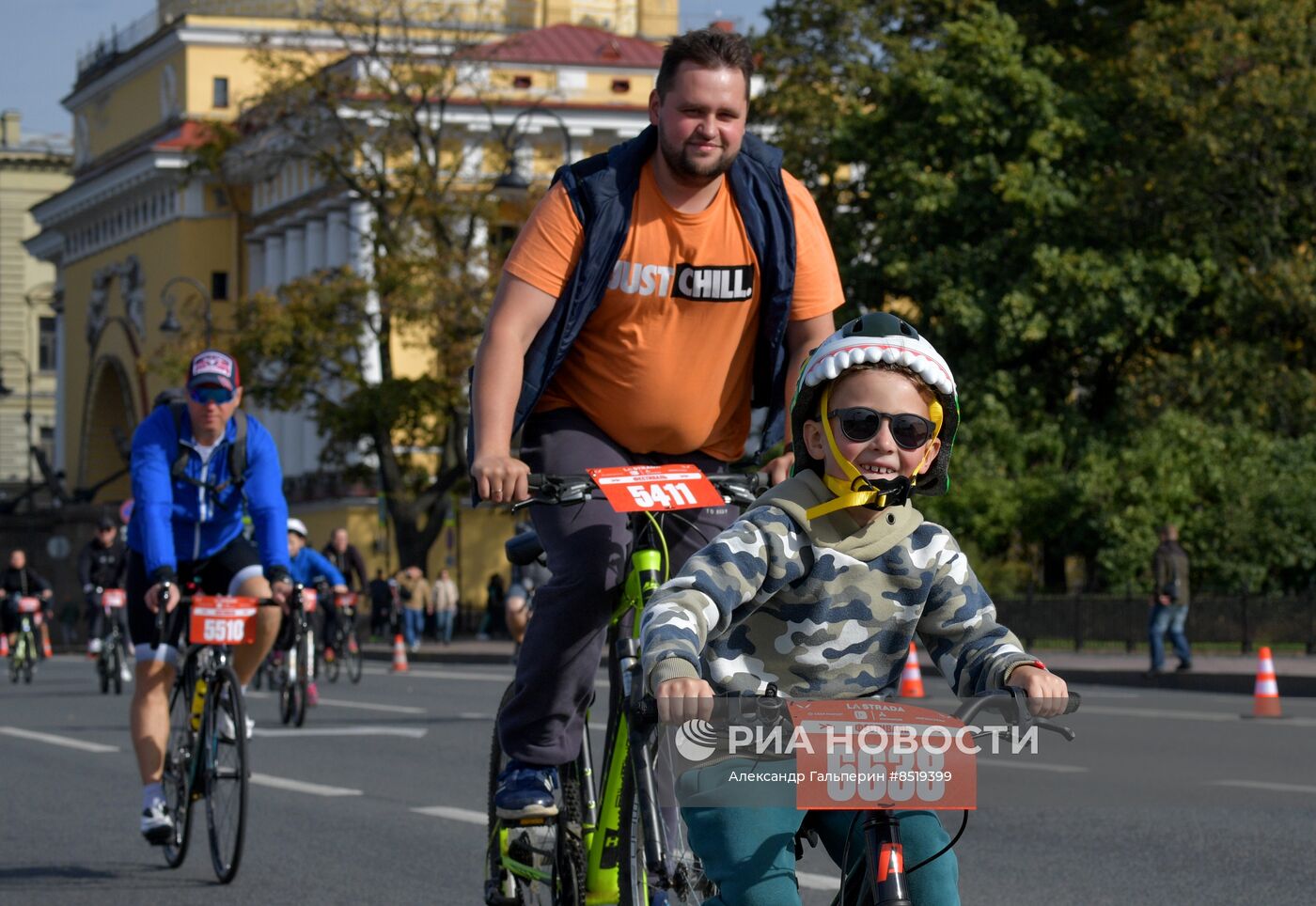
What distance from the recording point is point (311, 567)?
76.8 ft

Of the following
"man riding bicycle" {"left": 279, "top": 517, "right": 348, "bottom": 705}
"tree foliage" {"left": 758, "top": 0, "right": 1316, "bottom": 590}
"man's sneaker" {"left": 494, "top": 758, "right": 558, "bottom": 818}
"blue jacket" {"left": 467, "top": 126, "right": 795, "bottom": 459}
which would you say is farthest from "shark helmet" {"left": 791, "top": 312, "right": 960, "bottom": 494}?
"tree foliage" {"left": 758, "top": 0, "right": 1316, "bottom": 590}

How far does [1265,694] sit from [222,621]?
45.3ft

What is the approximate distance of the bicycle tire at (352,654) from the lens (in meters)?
27.9

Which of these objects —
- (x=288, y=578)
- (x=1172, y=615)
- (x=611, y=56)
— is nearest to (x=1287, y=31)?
(x=1172, y=615)

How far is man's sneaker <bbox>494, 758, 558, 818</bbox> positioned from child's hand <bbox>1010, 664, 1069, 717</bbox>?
2005 millimetres

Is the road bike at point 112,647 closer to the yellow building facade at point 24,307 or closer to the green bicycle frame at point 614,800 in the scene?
the green bicycle frame at point 614,800

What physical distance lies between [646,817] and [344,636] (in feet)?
74.8

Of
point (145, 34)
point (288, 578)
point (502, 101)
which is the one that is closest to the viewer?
point (288, 578)

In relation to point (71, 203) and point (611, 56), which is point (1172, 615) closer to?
point (611, 56)

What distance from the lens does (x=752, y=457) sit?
6.53 metres

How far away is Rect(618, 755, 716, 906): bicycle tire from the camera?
5113 millimetres

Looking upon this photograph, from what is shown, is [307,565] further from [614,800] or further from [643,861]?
[643,861]

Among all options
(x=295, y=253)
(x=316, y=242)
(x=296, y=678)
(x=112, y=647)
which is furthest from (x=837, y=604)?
(x=295, y=253)

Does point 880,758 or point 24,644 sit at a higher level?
point 880,758
